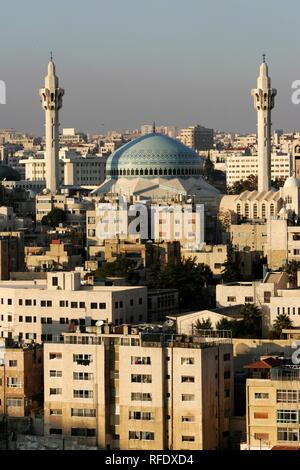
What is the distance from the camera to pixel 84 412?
114 ft

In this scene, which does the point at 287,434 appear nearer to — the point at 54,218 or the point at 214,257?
the point at 214,257

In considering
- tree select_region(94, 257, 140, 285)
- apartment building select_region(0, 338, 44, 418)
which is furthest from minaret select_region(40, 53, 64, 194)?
apartment building select_region(0, 338, 44, 418)

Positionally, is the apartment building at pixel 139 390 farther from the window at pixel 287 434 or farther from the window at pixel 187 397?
the window at pixel 287 434

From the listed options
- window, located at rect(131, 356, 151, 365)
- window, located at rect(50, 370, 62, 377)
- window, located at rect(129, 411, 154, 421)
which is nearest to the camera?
window, located at rect(129, 411, 154, 421)

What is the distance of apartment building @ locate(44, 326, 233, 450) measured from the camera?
1336 inches

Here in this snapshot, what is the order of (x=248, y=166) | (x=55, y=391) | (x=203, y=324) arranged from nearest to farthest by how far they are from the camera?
(x=55, y=391)
(x=203, y=324)
(x=248, y=166)

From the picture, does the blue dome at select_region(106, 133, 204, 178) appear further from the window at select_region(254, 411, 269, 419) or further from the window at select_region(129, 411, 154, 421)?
the window at select_region(254, 411, 269, 419)

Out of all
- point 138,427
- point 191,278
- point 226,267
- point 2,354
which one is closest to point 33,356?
point 2,354

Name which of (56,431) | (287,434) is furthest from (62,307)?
(287,434)

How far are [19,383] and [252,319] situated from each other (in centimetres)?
739

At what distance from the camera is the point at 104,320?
4081cm

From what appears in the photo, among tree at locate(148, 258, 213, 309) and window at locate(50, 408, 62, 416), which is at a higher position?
tree at locate(148, 258, 213, 309)

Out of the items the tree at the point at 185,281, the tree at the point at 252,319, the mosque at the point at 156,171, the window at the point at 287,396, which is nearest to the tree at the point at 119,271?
the tree at the point at 185,281

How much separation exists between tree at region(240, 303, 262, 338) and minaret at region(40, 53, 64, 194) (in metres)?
32.0
